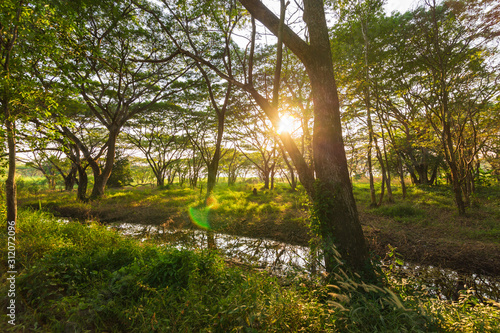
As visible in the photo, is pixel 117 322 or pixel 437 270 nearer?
pixel 117 322

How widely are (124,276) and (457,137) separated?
1100 cm

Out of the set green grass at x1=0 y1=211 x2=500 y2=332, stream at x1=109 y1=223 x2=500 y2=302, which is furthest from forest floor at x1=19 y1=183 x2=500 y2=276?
green grass at x1=0 y1=211 x2=500 y2=332

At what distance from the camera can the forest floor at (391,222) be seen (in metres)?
4.80

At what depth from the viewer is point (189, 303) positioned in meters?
2.55

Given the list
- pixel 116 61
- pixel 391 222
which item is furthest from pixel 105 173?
pixel 391 222

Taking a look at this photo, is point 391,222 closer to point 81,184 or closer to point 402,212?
point 402,212

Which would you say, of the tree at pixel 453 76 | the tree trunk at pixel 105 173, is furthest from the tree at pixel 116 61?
the tree at pixel 453 76

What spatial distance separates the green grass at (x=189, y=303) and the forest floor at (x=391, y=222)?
1.58 metres

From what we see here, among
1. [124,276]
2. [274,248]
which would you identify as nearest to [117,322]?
[124,276]

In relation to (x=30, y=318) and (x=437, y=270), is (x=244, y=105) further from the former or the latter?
(x=30, y=318)

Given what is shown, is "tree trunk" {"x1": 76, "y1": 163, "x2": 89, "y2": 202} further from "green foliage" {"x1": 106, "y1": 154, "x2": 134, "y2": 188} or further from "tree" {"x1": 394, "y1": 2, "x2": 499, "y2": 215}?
"tree" {"x1": 394, "y1": 2, "x2": 499, "y2": 215}

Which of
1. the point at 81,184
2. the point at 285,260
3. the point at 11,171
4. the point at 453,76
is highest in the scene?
the point at 453,76

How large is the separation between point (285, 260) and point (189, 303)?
3.01 meters

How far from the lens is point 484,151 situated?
11086 millimetres
